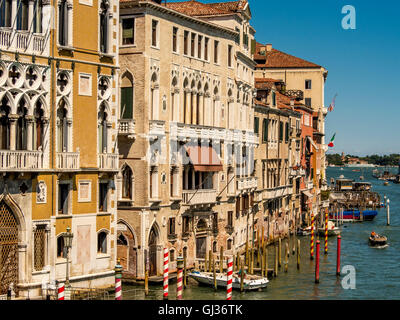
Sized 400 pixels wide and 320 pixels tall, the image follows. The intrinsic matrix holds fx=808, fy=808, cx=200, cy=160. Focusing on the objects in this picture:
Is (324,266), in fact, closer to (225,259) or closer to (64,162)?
(225,259)

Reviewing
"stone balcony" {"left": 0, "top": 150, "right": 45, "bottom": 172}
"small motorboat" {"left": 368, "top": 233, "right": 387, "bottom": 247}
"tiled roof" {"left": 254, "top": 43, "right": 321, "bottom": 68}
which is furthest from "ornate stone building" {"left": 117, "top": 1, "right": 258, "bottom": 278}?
"tiled roof" {"left": 254, "top": 43, "right": 321, "bottom": 68}

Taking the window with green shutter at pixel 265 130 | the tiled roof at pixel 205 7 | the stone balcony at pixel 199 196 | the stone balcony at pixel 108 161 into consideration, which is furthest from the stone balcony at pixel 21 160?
the window with green shutter at pixel 265 130

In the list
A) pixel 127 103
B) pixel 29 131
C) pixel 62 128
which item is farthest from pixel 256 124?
pixel 29 131

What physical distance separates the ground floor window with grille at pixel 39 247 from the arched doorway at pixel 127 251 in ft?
22.6

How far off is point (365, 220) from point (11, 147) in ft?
183

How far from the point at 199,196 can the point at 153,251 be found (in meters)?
4.10

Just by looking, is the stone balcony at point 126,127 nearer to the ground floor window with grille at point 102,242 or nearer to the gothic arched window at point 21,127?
the ground floor window with grille at point 102,242

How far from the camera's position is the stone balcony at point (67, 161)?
26594mm

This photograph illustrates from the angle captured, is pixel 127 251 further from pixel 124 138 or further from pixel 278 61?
pixel 278 61

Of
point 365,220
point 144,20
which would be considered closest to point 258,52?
point 365,220

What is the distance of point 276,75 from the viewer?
6925 centimetres

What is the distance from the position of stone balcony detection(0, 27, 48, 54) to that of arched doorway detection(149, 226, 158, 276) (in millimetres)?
10562
